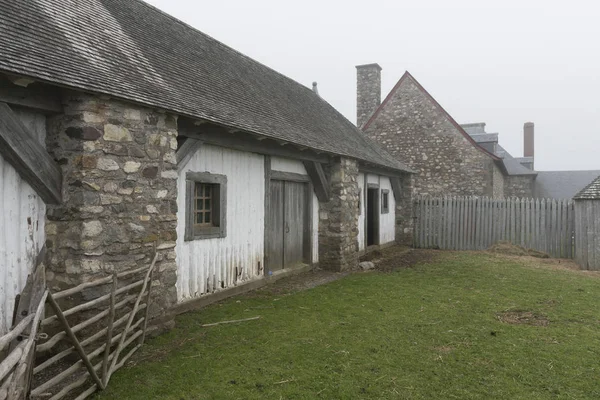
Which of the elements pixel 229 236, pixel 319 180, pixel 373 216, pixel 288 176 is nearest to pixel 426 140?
pixel 373 216

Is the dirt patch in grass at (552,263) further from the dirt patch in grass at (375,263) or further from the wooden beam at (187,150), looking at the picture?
the wooden beam at (187,150)

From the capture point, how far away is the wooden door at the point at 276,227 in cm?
961

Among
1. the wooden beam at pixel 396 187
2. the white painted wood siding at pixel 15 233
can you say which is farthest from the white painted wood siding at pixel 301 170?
the wooden beam at pixel 396 187

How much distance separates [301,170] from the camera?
10703 mm

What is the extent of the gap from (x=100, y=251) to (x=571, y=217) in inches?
585

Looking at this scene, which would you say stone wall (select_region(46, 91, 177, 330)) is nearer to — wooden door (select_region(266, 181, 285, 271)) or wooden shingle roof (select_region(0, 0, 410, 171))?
wooden shingle roof (select_region(0, 0, 410, 171))

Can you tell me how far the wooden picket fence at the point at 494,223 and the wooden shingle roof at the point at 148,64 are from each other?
6263 millimetres

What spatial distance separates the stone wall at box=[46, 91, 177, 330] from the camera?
15.7 ft

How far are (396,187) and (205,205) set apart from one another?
11219mm

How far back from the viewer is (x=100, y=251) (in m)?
4.89

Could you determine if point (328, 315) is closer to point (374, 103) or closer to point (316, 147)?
point (316, 147)

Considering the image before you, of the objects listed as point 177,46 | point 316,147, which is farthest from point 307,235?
point 177,46

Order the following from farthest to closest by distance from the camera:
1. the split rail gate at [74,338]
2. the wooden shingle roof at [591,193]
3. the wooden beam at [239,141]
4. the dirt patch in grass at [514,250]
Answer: the dirt patch in grass at [514,250], the wooden shingle roof at [591,193], the wooden beam at [239,141], the split rail gate at [74,338]

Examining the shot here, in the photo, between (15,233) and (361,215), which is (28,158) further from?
(361,215)
